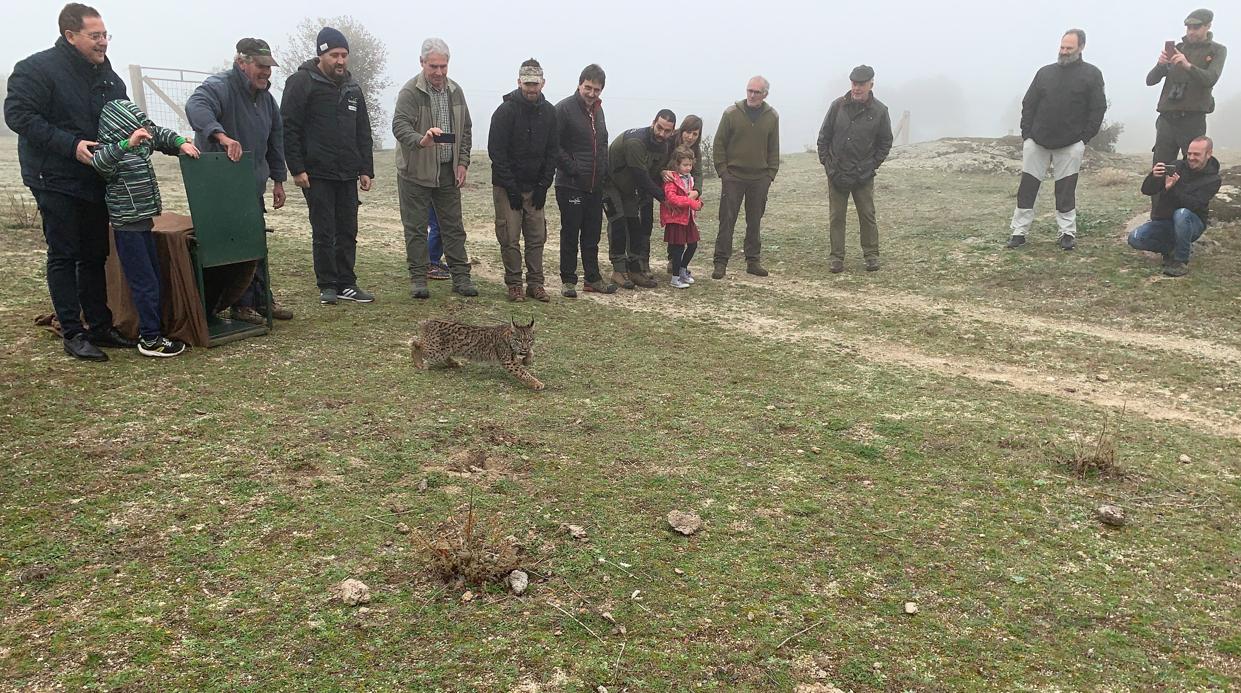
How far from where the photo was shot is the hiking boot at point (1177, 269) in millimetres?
8156

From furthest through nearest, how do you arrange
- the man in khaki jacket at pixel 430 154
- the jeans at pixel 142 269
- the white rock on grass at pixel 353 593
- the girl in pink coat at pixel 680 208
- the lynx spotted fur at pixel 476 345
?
the girl in pink coat at pixel 680 208
the man in khaki jacket at pixel 430 154
the lynx spotted fur at pixel 476 345
the jeans at pixel 142 269
the white rock on grass at pixel 353 593

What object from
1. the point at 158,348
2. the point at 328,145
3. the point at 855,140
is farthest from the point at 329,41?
the point at 855,140

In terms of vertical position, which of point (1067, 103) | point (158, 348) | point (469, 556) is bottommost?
point (469, 556)

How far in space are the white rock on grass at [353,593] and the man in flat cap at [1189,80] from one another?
9992mm

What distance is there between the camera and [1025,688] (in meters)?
2.54

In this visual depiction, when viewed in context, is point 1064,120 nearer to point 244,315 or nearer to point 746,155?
point 746,155

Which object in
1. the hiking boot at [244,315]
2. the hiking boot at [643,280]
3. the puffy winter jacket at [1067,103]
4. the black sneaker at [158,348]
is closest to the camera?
the black sneaker at [158,348]

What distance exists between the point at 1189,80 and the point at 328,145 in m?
9.37

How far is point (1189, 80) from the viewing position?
8.84 metres

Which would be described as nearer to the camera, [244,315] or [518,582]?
[518,582]

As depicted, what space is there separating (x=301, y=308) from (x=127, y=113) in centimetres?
220

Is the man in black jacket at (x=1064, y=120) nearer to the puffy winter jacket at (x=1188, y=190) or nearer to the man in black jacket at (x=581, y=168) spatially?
the puffy winter jacket at (x=1188, y=190)

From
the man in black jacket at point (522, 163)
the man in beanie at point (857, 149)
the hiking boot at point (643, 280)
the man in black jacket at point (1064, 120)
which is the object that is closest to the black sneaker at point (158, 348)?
the man in black jacket at point (522, 163)

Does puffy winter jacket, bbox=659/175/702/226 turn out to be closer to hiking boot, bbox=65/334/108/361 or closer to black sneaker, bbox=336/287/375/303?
black sneaker, bbox=336/287/375/303
